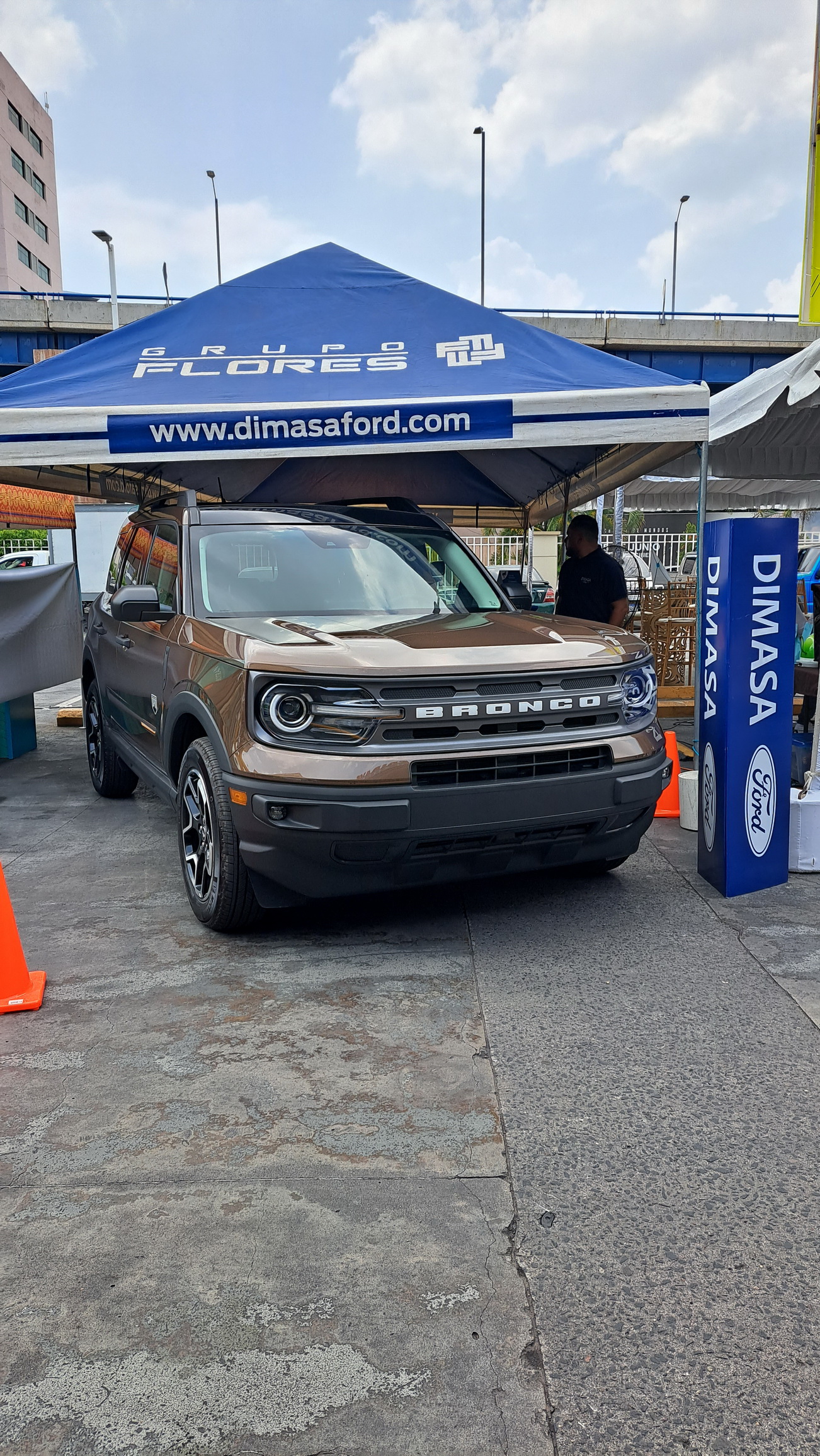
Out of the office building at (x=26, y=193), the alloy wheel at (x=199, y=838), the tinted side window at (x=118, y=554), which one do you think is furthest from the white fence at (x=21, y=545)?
the alloy wheel at (x=199, y=838)

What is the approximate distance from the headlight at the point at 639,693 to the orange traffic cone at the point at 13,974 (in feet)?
8.49

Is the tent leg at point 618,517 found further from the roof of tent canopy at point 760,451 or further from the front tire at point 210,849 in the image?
the front tire at point 210,849

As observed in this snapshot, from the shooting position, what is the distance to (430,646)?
4090 mm

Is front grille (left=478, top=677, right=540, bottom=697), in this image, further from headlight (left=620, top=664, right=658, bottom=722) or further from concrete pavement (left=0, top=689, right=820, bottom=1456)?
concrete pavement (left=0, top=689, right=820, bottom=1456)

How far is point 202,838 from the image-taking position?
14.1 ft

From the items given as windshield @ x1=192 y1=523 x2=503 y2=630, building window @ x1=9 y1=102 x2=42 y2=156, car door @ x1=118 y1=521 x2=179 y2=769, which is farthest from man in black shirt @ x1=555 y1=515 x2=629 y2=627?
building window @ x1=9 y1=102 x2=42 y2=156

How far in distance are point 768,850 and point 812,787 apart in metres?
0.55

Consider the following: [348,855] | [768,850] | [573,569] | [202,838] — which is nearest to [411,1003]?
[348,855]

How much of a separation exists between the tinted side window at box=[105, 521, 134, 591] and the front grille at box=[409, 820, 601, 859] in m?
3.61

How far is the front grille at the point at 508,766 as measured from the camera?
3.84 meters

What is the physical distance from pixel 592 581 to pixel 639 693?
3427mm

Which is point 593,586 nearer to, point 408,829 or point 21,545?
point 408,829

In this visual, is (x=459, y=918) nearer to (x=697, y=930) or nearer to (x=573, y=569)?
(x=697, y=930)

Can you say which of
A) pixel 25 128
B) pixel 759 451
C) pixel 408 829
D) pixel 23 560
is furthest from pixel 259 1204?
pixel 25 128
